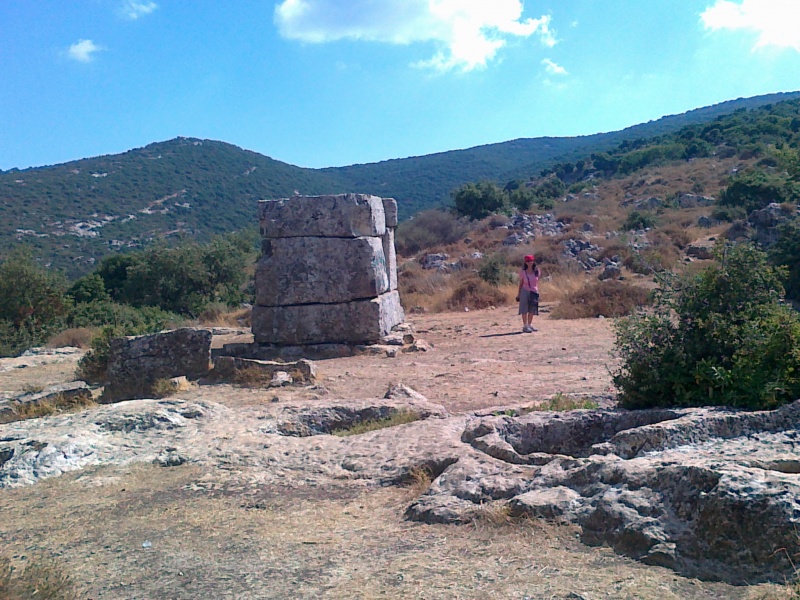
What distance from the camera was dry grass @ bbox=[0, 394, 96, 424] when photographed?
7.08 meters

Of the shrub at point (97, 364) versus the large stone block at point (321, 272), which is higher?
the large stone block at point (321, 272)

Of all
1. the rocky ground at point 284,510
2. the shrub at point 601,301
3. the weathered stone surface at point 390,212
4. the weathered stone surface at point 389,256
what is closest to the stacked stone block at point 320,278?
the weathered stone surface at point 389,256

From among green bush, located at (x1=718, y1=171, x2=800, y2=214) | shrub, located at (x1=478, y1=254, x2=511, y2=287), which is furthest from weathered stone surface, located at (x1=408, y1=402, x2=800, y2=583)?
green bush, located at (x1=718, y1=171, x2=800, y2=214)

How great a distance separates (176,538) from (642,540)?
7.22 feet

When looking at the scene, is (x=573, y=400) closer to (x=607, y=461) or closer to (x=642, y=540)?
(x=607, y=461)

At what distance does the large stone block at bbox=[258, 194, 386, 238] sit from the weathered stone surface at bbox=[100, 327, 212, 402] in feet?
8.14

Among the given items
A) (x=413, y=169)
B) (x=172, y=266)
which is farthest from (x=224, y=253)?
(x=413, y=169)

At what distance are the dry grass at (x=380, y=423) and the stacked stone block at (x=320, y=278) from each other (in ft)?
15.3

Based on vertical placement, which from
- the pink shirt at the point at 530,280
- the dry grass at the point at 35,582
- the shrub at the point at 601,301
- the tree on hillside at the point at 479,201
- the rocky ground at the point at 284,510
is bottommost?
the shrub at the point at 601,301

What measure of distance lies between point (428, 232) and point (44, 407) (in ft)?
79.3

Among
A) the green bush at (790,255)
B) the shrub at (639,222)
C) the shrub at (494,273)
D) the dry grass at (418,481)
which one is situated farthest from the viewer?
the shrub at (639,222)

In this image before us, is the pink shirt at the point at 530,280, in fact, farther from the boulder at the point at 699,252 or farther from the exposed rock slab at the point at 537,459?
the boulder at the point at 699,252

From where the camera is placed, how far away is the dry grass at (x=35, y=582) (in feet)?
8.71

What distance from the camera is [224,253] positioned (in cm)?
2098
